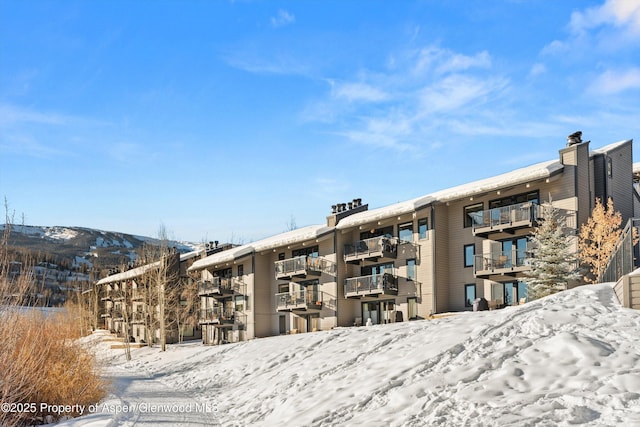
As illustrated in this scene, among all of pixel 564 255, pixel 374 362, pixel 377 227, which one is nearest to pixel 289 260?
pixel 377 227

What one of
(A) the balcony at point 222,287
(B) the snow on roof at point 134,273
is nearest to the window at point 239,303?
(A) the balcony at point 222,287

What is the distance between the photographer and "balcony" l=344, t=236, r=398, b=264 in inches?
1390

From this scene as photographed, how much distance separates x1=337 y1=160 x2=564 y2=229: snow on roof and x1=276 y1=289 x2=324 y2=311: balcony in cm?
501

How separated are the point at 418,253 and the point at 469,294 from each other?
3667mm

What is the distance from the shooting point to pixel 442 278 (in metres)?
33.0

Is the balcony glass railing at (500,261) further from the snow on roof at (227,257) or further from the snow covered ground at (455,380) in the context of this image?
the snow on roof at (227,257)

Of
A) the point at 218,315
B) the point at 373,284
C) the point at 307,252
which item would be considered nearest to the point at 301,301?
the point at 307,252

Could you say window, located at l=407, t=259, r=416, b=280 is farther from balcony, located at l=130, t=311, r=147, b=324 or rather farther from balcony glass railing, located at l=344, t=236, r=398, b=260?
balcony, located at l=130, t=311, r=147, b=324

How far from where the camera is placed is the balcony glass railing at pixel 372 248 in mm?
35281

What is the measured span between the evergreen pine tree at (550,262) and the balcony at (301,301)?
15.6 metres

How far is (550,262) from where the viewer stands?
26328 millimetres

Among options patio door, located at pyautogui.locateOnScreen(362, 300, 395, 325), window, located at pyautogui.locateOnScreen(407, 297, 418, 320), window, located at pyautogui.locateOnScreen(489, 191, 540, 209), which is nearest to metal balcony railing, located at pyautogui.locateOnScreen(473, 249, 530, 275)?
Result: window, located at pyautogui.locateOnScreen(489, 191, 540, 209)

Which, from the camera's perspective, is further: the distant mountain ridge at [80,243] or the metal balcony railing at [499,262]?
the distant mountain ridge at [80,243]

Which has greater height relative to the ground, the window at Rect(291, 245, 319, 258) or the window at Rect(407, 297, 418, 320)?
the window at Rect(291, 245, 319, 258)
